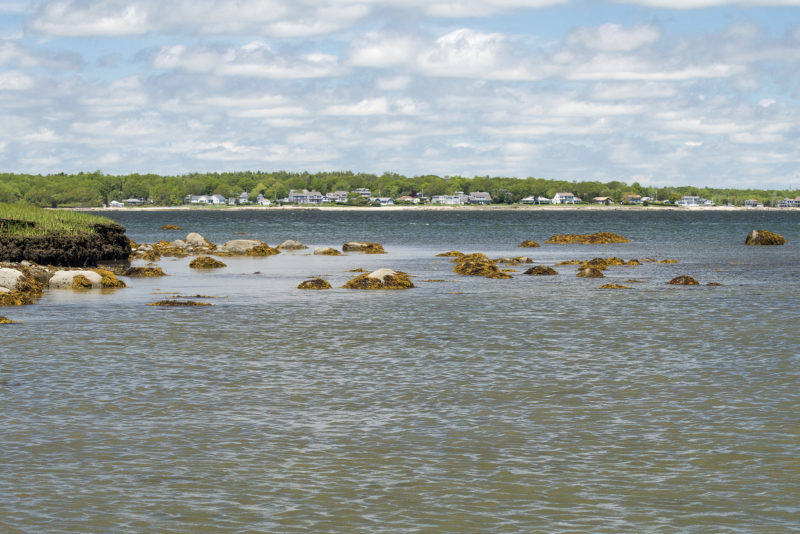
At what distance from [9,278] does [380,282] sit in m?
15.2

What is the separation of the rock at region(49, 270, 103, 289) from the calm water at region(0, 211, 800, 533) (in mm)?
8161

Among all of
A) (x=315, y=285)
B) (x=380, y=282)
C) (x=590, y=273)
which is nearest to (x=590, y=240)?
(x=590, y=273)

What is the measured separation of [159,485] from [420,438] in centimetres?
423

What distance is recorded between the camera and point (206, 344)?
→ 2461 cm

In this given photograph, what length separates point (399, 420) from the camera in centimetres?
1580

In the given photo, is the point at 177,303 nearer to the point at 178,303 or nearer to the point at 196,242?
the point at 178,303

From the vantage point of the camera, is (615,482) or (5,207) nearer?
(615,482)

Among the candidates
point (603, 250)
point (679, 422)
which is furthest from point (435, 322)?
point (603, 250)

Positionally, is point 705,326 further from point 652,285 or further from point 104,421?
point 104,421

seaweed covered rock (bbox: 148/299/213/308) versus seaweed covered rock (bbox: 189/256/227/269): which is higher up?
seaweed covered rock (bbox: 189/256/227/269)

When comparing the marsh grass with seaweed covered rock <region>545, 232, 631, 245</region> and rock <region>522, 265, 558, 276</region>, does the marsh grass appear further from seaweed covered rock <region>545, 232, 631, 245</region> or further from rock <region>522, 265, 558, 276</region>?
seaweed covered rock <region>545, 232, 631, 245</region>

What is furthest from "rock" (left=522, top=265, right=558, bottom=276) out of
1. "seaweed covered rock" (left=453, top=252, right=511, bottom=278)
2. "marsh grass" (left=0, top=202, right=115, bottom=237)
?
"marsh grass" (left=0, top=202, right=115, bottom=237)

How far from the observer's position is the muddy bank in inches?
1870

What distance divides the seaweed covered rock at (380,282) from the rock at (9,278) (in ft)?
44.6
